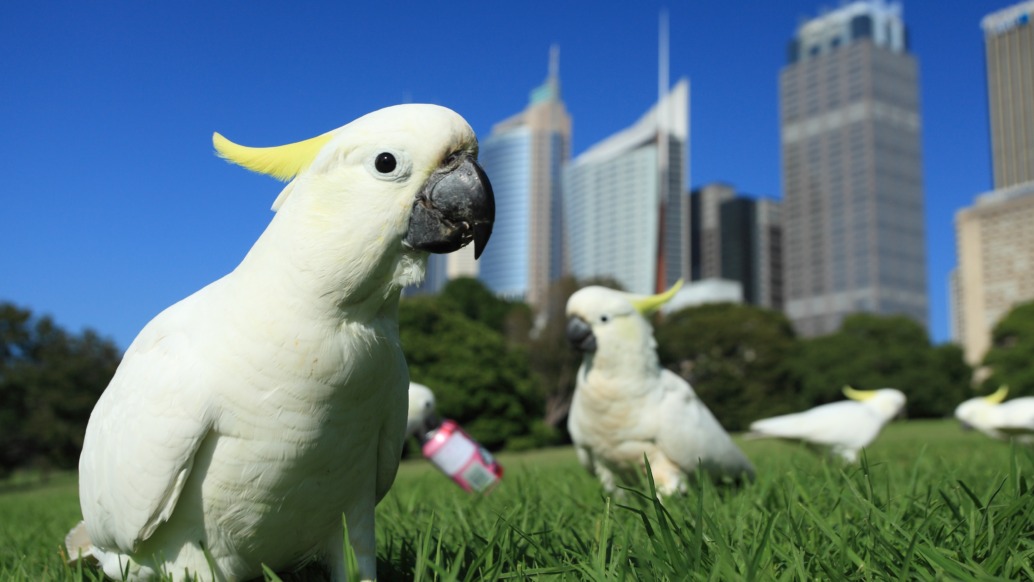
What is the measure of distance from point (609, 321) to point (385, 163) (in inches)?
108

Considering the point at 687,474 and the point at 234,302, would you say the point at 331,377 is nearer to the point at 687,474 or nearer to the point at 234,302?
the point at 234,302

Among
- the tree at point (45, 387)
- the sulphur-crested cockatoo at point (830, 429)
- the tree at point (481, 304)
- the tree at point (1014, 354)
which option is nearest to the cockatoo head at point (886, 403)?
the sulphur-crested cockatoo at point (830, 429)

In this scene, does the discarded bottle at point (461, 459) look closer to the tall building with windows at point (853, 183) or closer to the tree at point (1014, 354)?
the tree at point (1014, 354)

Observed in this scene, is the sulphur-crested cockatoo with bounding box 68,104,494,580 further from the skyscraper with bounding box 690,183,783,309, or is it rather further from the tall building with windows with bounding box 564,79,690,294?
the skyscraper with bounding box 690,183,783,309

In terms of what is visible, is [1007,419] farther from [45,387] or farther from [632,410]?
[45,387]

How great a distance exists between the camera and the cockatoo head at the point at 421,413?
5.38 meters

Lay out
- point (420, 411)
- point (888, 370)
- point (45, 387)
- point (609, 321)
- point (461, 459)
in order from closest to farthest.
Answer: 1. point (609, 321)
2. point (461, 459)
3. point (420, 411)
4. point (45, 387)
5. point (888, 370)

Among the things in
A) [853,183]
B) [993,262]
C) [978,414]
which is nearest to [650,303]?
[978,414]

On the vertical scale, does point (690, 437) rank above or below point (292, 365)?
below

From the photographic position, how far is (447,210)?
1617 millimetres

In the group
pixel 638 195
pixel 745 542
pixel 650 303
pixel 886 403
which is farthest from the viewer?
pixel 638 195

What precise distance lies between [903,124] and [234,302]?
4955 inches

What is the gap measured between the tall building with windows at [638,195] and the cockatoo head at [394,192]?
72.2 metres

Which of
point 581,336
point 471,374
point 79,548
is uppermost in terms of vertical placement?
point 471,374
